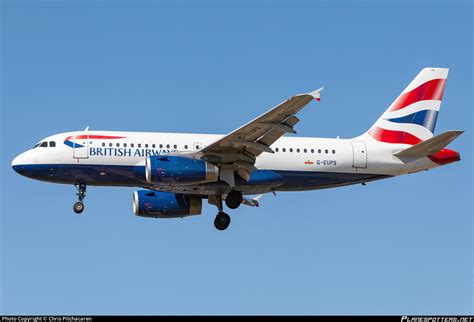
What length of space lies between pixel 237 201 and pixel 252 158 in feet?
6.45

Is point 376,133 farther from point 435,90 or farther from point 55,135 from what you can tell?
point 55,135

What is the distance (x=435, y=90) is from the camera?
46.0 m

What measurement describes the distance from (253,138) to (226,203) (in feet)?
11.3

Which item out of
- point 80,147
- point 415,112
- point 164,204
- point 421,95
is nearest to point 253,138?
point 164,204

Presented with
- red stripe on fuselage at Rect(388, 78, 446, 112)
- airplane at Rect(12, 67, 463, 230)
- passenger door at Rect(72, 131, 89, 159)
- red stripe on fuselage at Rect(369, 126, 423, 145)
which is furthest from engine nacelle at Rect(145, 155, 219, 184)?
red stripe on fuselage at Rect(388, 78, 446, 112)

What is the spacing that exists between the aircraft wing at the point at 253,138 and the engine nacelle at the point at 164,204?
3.87 m

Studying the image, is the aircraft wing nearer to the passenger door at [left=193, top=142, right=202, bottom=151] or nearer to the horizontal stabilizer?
the passenger door at [left=193, top=142, right=202, bottom=151]

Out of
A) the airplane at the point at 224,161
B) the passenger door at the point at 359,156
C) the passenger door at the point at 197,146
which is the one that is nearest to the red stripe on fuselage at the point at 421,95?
the airplane at the point at 224,161

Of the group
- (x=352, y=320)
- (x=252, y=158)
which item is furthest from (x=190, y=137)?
(x=352, y=320)

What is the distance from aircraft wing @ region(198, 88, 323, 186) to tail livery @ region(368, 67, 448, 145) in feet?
21.0

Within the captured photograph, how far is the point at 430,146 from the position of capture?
Result: 42.0m

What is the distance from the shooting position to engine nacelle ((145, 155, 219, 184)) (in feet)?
129

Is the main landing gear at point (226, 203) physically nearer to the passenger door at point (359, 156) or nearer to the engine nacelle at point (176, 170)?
the engine nacelle at point (176, 170)

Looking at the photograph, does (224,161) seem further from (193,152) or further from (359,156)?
(359,156)
